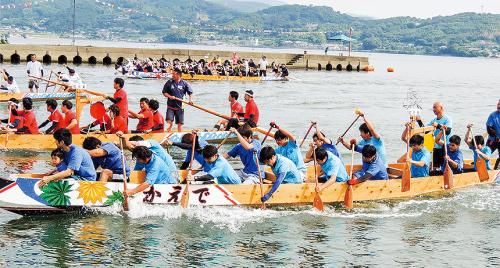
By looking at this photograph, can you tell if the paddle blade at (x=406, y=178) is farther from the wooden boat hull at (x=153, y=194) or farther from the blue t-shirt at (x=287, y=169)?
the blue t-shirt at (x=287, y=169)

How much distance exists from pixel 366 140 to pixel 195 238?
5.09 metres

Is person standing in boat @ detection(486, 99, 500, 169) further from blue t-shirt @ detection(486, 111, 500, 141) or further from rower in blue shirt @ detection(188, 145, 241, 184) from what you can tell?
rower in blue shirt @ detection(188, 145, 241, 184)

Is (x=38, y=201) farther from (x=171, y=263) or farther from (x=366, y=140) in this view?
(x=366, y=140)

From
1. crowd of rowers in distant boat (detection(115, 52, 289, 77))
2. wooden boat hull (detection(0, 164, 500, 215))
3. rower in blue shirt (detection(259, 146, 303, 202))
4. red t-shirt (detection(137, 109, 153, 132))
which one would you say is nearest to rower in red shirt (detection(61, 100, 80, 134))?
red t-shirt (detection(137, 109, 153, 132))

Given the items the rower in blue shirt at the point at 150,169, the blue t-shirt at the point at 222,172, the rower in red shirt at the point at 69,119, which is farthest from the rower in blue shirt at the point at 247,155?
the rower in red shirt at the point at 69,119

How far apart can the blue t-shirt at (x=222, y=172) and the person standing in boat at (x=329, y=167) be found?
179cm

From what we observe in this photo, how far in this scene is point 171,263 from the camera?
13.0 meters

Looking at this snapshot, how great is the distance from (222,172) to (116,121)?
7008 mm

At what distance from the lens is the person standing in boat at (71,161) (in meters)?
14.2

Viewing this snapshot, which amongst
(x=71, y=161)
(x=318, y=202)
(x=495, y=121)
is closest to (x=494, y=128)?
(x=495, y=121)

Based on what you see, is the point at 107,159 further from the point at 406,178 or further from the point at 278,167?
the point at 406,178

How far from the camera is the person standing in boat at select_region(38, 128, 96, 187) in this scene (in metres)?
14.2

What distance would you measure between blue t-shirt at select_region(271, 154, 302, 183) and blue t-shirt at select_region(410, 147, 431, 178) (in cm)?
319

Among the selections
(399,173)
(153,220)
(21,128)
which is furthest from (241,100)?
(153,220)
